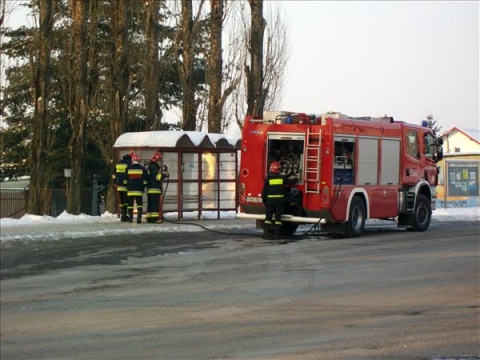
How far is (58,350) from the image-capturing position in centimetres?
750

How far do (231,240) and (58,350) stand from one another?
364 inches

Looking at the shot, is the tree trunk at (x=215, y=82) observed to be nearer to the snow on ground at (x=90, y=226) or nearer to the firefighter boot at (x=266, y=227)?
the snow on ground at (x=90, y=226)

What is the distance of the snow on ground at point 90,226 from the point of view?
16.3m

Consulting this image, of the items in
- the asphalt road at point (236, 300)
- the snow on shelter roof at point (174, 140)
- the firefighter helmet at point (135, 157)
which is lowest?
the asphalt road at point (236, 300)

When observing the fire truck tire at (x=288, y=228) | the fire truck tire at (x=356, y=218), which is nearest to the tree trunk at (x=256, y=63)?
the fire truck tire at (x=288, y=228)

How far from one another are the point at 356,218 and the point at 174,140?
5.60 m

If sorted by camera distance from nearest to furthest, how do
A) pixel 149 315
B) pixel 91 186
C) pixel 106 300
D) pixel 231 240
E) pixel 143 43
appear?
pixel 149 315
pixel 106 300
pixel 231 240
pixel 143 43
pixel 91 186

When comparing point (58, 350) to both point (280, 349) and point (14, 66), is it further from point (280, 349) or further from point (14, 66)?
point (14, 66)

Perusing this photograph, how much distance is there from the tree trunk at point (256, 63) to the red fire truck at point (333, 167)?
1015 cm

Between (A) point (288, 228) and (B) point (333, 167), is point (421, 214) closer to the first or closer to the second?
(A) point (288, 228)

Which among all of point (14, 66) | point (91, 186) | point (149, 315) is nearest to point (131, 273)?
point (149, 315)

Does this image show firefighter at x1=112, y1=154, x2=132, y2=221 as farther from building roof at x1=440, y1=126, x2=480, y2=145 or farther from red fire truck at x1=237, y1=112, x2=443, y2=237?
building roof at x1=440, y1=126, x2=480, y2=145

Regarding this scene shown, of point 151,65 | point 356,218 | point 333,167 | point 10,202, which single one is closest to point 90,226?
point 333,167

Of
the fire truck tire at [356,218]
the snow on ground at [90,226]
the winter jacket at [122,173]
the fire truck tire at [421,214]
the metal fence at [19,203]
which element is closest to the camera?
the snow on ground at [90,226]
